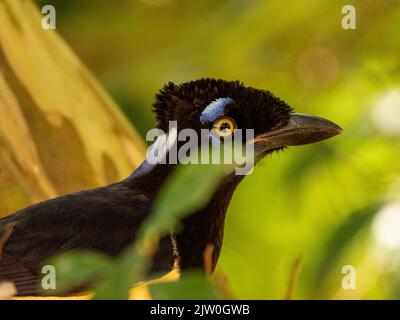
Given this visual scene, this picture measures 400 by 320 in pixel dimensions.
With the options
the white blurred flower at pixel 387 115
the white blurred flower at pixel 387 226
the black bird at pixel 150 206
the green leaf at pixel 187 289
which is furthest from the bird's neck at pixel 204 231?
the green leaf at pixel 187 289

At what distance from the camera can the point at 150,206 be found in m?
2.53

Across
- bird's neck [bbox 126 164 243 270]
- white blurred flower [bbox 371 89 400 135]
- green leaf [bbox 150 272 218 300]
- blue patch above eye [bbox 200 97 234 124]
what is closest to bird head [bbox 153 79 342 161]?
blue patch above eye [bbox 200 97 234 124]

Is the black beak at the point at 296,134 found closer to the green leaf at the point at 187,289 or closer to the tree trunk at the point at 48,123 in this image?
the tree trunk at the point at 48,123

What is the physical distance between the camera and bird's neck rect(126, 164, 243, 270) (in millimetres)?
2533

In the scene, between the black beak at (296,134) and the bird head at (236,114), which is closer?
the bird head at (236,114)

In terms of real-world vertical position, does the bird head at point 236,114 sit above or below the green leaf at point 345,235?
above

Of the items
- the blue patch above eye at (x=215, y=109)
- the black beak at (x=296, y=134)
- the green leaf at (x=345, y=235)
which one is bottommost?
the green leaf at (x=345, y=235)

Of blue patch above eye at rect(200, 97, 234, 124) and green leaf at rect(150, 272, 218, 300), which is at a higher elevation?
blue patch above eye at rect(200, 97, 234, 124)

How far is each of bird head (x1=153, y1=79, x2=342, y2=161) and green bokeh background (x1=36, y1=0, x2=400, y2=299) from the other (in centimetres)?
33

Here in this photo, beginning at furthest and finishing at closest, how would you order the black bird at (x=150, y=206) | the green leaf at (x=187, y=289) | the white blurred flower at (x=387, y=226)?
the white blurred flower at (x=387, y=226), the black bird at (x=150, y=206), the green leaf at (x=187, y=289)

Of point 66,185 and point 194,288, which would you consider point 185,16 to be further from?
point 194,288

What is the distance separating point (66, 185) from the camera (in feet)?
10.5

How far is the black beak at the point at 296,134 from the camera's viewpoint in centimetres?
264

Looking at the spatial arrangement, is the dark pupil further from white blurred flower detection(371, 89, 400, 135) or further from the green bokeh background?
white blurred flower detection(371, 89, 400, 135)
